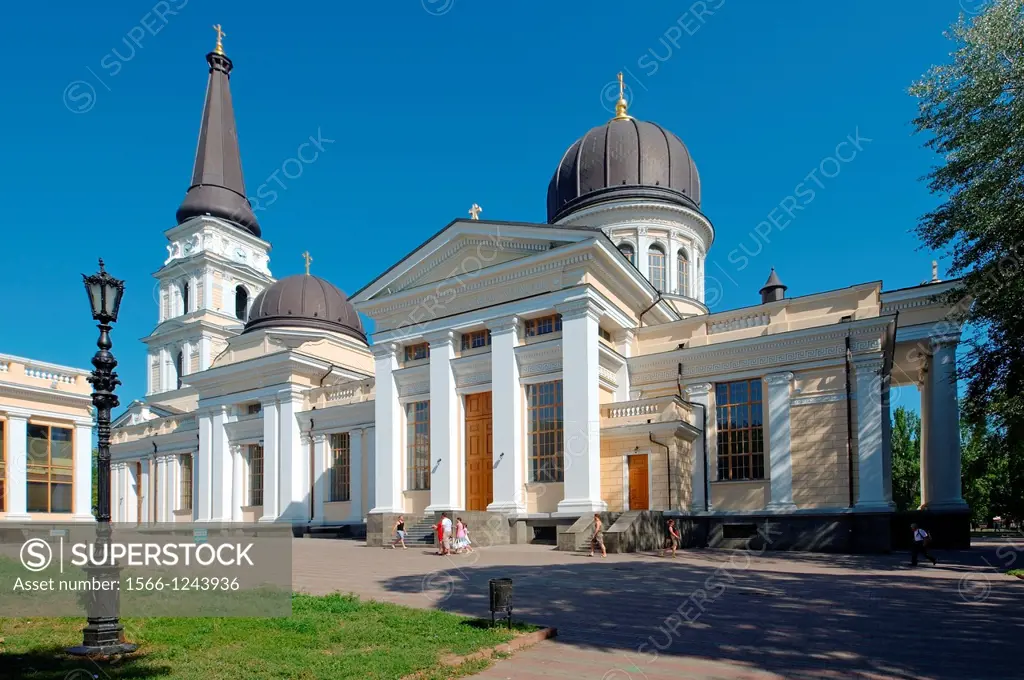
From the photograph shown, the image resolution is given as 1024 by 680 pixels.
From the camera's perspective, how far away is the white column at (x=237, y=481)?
39031 millimetres

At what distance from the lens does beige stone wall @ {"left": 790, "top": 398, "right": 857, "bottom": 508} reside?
24.7m

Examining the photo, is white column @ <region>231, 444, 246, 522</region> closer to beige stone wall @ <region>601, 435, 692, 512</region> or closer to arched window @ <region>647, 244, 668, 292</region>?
beige stone wall @ <region>601, 435, 692, 512</region>

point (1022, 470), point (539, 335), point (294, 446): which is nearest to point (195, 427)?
point (294, 446)

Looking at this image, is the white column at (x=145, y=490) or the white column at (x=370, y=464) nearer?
the white column at (x=370, y=464)

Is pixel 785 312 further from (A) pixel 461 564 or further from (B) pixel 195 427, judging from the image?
(B) pixel 195 427

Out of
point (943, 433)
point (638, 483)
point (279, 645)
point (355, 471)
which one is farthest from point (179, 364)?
point (279, 645)

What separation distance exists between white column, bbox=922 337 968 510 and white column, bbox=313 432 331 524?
25348 mm

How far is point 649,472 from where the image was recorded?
25.7 meters

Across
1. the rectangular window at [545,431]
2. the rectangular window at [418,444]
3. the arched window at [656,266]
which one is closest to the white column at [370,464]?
the rectangular window at [418,444]

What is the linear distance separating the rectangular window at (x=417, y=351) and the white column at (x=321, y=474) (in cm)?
810

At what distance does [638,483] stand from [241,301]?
4638 cm

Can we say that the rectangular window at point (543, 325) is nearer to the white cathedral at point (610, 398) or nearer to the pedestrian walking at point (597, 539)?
the white cathedral at point (610, 398)

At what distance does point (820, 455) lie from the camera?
25.1 m

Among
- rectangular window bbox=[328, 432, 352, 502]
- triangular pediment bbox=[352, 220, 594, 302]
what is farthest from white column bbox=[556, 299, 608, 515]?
rectangular window bbox=[328, 432, 352, 502]
